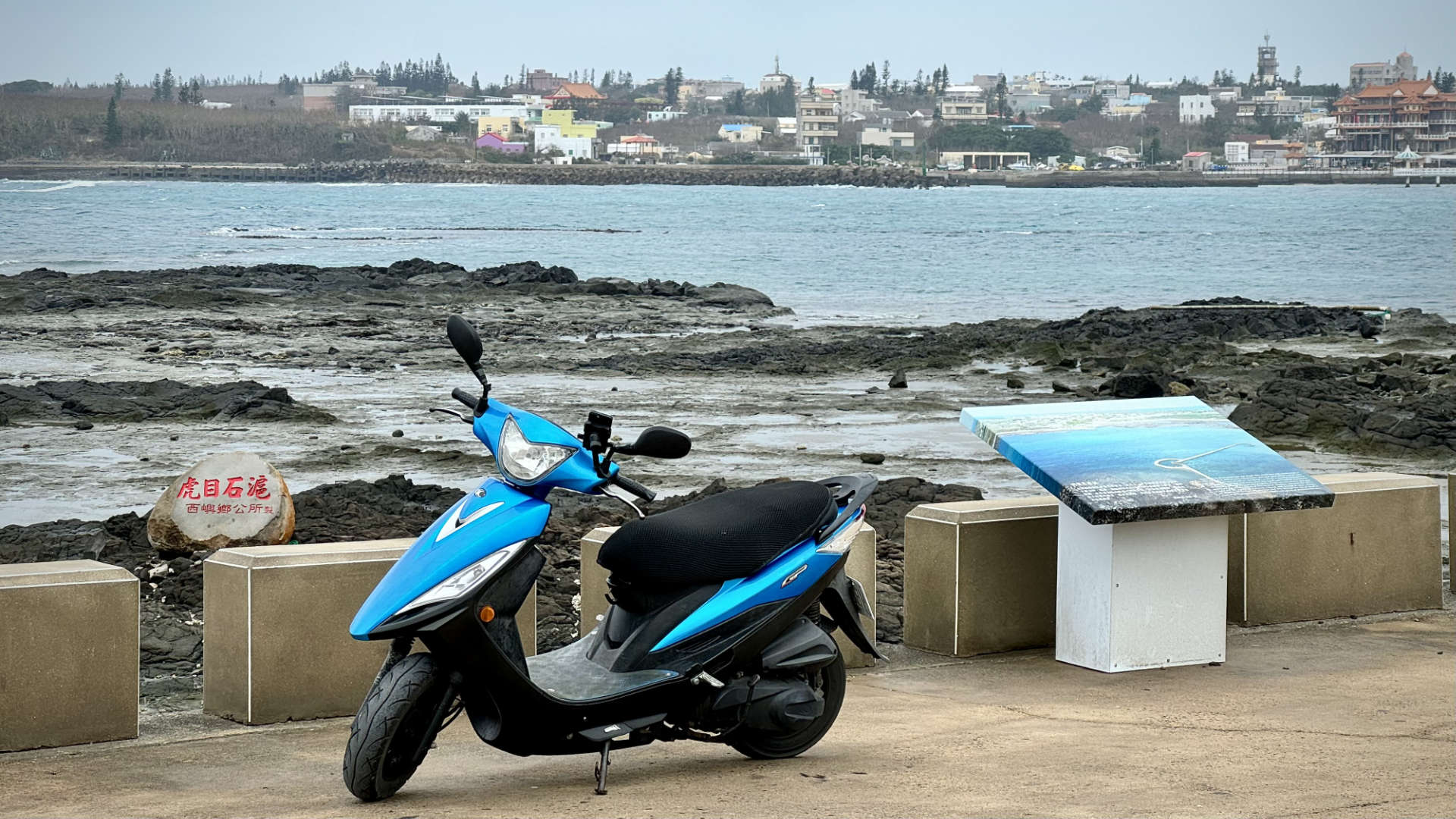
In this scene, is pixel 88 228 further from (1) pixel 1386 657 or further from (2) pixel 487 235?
(1) pixel 1386 657

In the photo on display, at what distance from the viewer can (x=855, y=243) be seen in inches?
3172

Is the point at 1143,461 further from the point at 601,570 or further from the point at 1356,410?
the point at 1356,410

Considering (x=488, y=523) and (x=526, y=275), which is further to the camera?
(x=526, y=275)

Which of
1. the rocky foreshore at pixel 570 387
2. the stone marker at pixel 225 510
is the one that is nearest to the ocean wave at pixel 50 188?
the rocky foreshore at pixel 570 387

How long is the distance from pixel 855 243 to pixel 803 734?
75.4m

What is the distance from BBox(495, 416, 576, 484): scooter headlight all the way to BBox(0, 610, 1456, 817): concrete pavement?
3.36 feet

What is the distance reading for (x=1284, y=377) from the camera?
22.4 m

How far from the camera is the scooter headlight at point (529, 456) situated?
201 inches

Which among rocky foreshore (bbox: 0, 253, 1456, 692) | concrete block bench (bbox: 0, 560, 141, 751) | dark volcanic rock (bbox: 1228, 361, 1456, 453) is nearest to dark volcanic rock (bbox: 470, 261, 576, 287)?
rocky foreshore (bbox: 0, 253, 1456, 692)

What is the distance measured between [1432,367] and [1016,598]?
61.1ft

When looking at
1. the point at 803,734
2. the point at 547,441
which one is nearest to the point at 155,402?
the point at 803,734

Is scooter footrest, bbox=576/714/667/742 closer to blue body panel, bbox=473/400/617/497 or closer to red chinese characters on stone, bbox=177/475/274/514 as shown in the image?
blue body panel, bbox=473/400/617/497

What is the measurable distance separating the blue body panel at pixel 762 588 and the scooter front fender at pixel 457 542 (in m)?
0.59

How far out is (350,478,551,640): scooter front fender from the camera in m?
5.04
